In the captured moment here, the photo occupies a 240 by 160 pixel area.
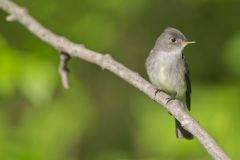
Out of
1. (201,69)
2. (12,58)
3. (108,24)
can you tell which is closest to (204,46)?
(201,69)

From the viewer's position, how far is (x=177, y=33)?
16.7 ft

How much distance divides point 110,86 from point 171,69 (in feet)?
8.54

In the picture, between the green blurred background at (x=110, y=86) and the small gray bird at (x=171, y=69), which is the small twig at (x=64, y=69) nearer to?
the green blurred background at (x=110, y=86)

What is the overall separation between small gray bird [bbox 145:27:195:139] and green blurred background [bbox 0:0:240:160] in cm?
14

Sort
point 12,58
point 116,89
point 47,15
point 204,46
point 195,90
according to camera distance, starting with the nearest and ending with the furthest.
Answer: point 12,58 < point 195,90 < point 47,15 < point 204,46 < point 116,89

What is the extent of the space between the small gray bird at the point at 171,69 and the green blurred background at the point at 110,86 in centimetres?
14

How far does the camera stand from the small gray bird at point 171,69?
4840 mm

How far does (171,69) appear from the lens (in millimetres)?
4926

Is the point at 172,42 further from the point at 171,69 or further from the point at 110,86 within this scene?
the point at 110,86

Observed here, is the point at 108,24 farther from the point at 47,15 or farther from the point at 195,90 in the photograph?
the point at 195,90

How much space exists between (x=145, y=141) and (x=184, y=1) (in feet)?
5.74

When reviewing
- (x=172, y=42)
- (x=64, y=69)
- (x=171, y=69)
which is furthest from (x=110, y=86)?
(x=64, y=69)

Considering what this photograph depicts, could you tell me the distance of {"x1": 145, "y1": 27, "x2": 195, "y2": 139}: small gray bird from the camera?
4.84 meters

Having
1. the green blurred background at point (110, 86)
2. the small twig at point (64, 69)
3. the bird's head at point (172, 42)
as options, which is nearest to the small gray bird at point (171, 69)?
the bird's head at point (172, 42)
